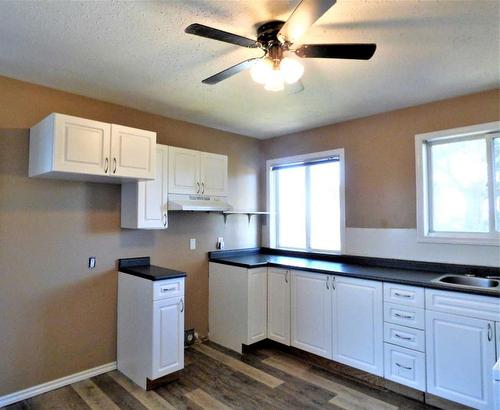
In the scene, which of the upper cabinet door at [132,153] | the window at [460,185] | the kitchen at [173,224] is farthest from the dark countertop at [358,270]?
the upper cabinet door at [132,153]

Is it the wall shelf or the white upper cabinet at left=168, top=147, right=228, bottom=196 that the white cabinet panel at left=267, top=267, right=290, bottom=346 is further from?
the white upper cabinet at left=168, top=147, right=228, bottom=196

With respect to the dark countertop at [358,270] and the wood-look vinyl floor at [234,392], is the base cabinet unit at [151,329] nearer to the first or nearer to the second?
the wood-look vinyl floor at [234,392]

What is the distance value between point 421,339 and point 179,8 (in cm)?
284

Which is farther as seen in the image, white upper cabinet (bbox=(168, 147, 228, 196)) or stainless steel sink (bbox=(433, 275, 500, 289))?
white upper cabinet (bbox=(168, 147, 228, 196))

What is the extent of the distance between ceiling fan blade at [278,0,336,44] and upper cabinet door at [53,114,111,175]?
1.67 meters

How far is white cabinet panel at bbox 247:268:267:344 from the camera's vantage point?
348 cm

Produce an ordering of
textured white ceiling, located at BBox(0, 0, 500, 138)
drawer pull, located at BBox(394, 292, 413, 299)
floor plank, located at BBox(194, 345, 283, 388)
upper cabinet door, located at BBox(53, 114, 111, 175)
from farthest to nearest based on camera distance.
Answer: floor plank, located at BBox(194, 345, 283, 388) < drawer pull, located at BBox(394, 292, 413, 299) < upper cabinet door, located at BBox(53, 114, 111, 175) < textured white ceiling, located at BBox(0, 0, 500, 138)

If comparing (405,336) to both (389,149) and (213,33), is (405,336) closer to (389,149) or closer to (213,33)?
(389,149)

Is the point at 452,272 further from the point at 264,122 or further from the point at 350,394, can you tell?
the point at 264,122

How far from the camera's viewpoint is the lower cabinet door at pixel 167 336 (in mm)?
2768

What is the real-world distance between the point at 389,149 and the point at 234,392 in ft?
8.97

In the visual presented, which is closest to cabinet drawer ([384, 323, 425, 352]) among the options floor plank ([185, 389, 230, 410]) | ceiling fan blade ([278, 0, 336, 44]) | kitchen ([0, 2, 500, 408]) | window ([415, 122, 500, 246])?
kitchen ([0, 2, 500, 408])

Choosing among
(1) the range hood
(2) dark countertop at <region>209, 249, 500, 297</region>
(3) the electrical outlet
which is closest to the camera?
(2) dark countertop at <region>209, 249, 500, 297</region>

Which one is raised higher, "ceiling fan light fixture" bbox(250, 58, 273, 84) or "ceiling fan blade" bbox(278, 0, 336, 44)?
"ceiling fan blade" bbox(278, 0, 336, 44)
